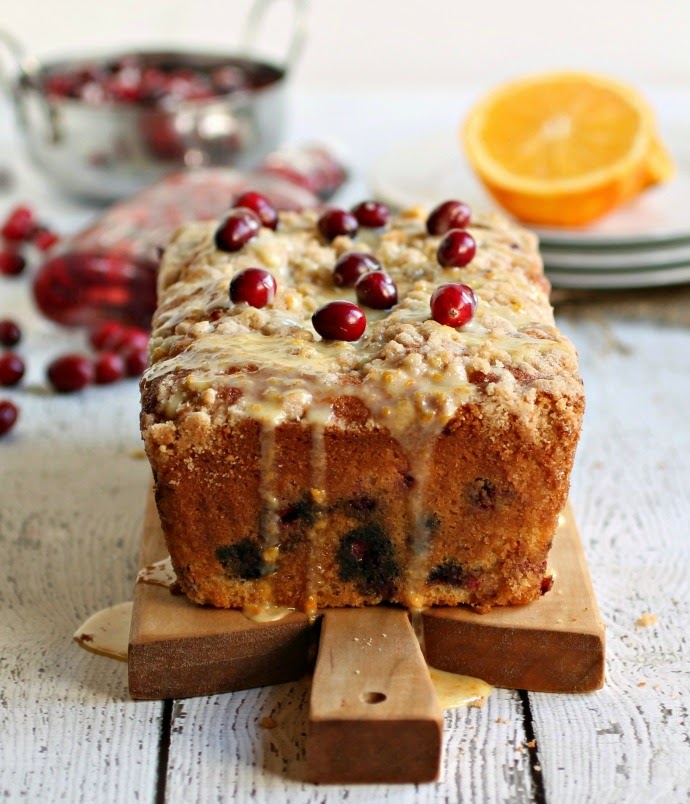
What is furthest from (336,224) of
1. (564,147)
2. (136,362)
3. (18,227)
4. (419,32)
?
(419,32)

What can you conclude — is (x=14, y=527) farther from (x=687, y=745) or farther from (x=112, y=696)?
(x=687, y=745)

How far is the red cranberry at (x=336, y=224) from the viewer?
222 cm

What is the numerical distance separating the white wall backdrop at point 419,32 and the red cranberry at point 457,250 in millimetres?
3564

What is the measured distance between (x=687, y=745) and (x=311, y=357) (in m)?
0.81

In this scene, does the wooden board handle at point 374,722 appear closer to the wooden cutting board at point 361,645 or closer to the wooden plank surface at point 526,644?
the wooden cutting board at point 361,645

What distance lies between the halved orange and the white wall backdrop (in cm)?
218

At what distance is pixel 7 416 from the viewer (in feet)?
8.61

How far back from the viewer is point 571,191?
3000mm

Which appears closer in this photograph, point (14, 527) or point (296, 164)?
point (14, 527)

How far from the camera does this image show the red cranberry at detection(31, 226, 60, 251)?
11.5 ft

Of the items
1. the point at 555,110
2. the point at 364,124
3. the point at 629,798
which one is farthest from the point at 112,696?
the point at 364,124

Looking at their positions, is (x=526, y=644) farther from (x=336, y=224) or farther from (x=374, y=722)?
(x=336, y=224)

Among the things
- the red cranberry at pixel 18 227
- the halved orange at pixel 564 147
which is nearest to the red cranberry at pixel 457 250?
the halved orange at pixel 564 147

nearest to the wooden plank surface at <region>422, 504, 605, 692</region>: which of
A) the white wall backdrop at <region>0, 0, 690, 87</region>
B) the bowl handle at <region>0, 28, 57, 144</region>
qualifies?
the bowl handle at <region>0, 28, 57, 144</region>
